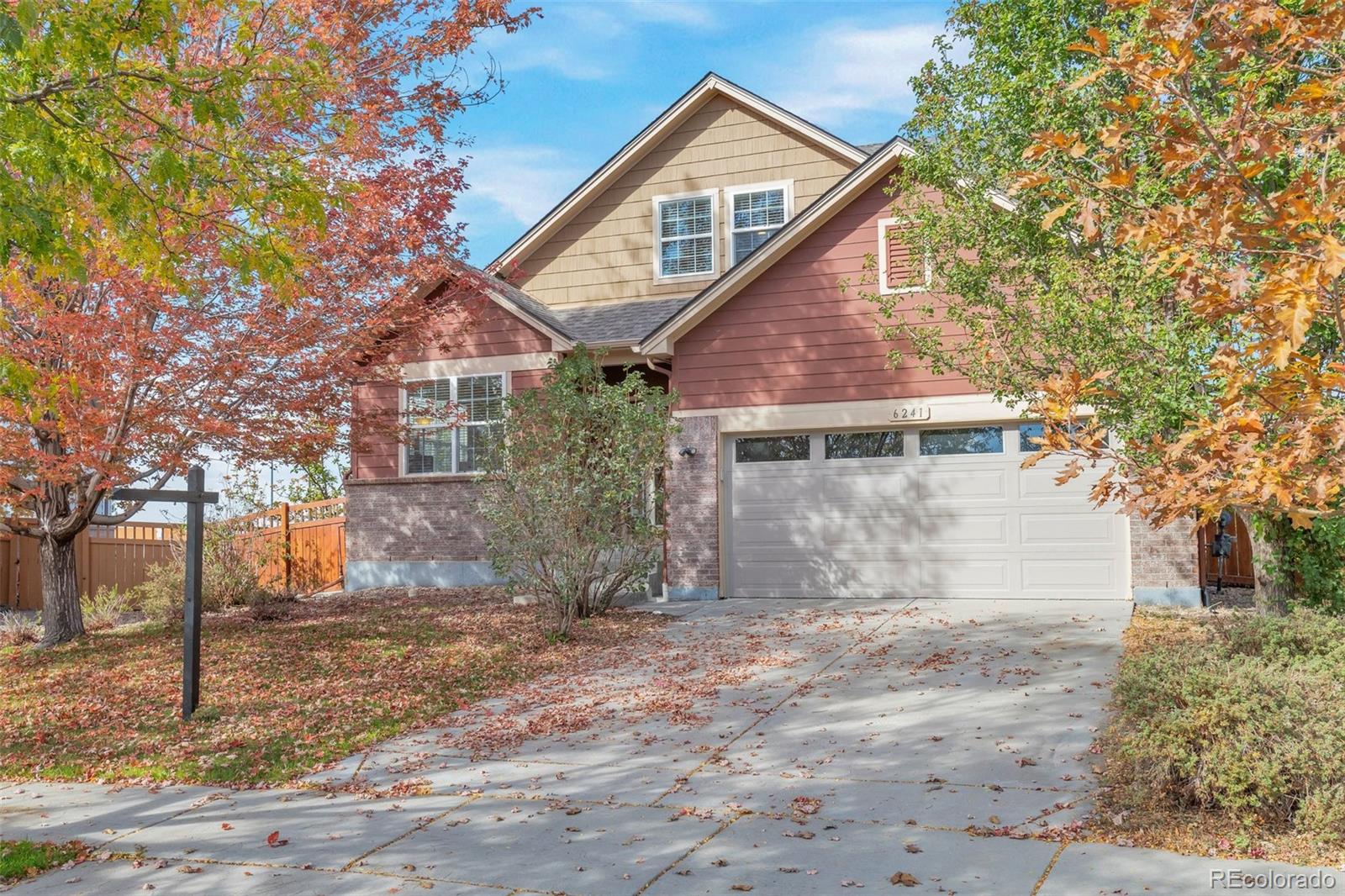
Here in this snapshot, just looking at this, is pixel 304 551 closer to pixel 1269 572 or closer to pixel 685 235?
pixel 685 235

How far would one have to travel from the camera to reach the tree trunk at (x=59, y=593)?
1216 centimetres

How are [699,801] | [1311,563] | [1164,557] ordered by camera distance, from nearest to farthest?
1. [699,801]
2. [1311,563]
3. [1164,557]

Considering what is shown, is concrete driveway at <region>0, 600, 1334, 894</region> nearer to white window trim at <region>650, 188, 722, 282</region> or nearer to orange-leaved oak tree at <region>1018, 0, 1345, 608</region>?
orange-leaved oak tree at <region>1018, 0, 1345, 608</region>

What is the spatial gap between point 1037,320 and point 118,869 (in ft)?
29.2

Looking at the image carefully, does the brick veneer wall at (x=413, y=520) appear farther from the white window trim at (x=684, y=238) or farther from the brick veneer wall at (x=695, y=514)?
the white window trim at (x=684, y=238)

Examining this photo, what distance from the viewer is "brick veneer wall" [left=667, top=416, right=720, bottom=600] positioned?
592 inches

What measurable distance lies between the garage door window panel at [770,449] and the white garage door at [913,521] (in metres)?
0.01

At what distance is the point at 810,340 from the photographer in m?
14.8

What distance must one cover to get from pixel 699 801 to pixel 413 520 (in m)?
11.9

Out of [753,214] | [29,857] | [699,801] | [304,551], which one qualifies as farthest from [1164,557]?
[304,551]

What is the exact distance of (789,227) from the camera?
47.8ft

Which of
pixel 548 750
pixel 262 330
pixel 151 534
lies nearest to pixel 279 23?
pixel 262 330

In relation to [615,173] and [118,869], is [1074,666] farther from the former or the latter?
A: [615,173]

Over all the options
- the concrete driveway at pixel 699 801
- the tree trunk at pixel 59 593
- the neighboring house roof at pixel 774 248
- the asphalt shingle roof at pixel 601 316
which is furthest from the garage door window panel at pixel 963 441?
the tree trunk at pixel 59 593
